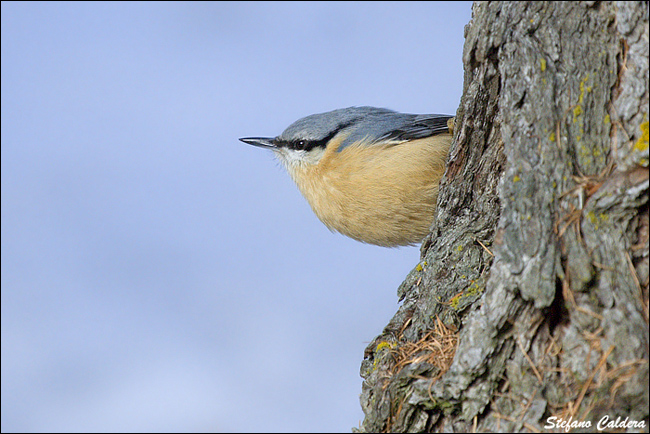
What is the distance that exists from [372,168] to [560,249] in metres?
1.98

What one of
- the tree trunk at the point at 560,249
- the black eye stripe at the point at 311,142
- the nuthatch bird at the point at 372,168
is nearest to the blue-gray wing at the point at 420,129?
the nuthatch bird at the point at 372,168

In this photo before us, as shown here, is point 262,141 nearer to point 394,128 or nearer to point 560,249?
point 394,128

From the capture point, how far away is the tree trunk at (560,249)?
6.98 ft

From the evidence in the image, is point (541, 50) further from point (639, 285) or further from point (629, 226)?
point (639, 285)

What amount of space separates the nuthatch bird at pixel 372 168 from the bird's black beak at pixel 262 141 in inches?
7.3

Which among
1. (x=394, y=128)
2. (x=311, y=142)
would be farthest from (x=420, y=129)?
(x=311, y=142)

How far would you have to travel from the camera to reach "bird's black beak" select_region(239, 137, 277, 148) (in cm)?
479

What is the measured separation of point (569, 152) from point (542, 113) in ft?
0.59

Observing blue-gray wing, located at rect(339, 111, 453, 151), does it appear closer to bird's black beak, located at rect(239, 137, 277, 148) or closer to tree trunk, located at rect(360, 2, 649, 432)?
bird's black beak, located at rect(239, 137, 277, 148)

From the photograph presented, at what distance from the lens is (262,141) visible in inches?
191

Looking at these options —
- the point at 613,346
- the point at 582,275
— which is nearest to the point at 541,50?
the point at 582,275

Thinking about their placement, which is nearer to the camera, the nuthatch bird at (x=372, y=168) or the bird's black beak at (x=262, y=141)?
the nuthatch bird at (x=372, y=168)

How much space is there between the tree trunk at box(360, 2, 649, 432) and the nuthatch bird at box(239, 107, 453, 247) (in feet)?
4.60

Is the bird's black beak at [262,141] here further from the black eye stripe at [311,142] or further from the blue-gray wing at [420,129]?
the blue-gray wing at [420,129]
